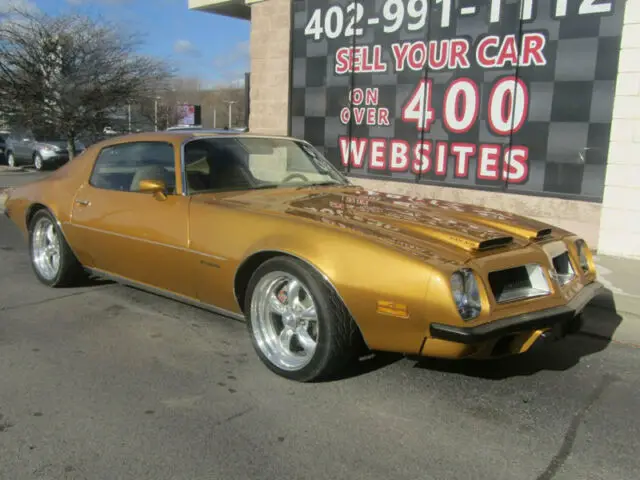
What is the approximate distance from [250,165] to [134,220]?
3.06ft

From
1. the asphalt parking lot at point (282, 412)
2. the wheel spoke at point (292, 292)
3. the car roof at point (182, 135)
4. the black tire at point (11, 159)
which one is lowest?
the asphalt parking lot at point (282, 412)

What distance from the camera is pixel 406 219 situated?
367 cm

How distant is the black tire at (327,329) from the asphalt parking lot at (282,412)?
0.15 m

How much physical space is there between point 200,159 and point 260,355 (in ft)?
4.94

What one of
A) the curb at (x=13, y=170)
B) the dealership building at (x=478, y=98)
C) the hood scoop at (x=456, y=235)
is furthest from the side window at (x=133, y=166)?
the curb at (x=13, y=170)

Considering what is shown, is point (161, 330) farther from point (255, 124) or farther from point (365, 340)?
point (255, 124)

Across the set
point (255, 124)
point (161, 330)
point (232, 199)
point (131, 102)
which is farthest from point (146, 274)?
point (131, 102)

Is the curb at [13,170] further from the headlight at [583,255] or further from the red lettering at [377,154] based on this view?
the headlight at [583,255]

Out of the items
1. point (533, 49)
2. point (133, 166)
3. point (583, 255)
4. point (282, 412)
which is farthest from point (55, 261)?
point (533, 49)

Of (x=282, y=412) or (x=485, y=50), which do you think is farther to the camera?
(x=485, y=50)

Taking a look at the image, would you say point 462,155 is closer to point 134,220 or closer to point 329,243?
point 134,220

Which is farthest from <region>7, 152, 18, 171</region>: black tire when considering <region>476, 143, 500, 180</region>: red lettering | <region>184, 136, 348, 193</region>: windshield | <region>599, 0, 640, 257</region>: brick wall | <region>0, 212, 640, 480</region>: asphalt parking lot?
<region>599, 0, 640, 257</region>: brick wall

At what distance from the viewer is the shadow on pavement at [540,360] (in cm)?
375

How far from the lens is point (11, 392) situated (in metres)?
3.32
